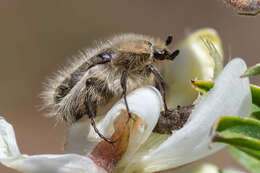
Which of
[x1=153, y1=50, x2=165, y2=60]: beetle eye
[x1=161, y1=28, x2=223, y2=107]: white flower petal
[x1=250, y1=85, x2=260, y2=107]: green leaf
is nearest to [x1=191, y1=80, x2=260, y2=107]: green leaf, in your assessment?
[x1=250, y1=85, x2=260, y2=107]: green leaf

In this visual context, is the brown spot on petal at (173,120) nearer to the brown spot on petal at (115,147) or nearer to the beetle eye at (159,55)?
the brown spot on petal at (115,147)

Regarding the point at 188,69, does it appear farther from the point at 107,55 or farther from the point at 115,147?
the point at 115,147

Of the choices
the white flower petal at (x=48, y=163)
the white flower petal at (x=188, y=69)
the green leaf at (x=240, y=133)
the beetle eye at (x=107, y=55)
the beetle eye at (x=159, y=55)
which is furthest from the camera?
the white flower petal at (x=188, y=69)

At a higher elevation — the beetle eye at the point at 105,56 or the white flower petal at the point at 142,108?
the beetle eye at the point at 105,56

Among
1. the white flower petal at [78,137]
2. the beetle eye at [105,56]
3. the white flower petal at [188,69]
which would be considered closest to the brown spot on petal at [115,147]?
the white flower petal at [78,137]

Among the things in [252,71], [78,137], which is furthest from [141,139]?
[252,71]

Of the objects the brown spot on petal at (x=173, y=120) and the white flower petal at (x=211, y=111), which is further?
the brown spot on petal at (x=173, y=120)

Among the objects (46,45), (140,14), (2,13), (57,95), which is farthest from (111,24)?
(57,95)
